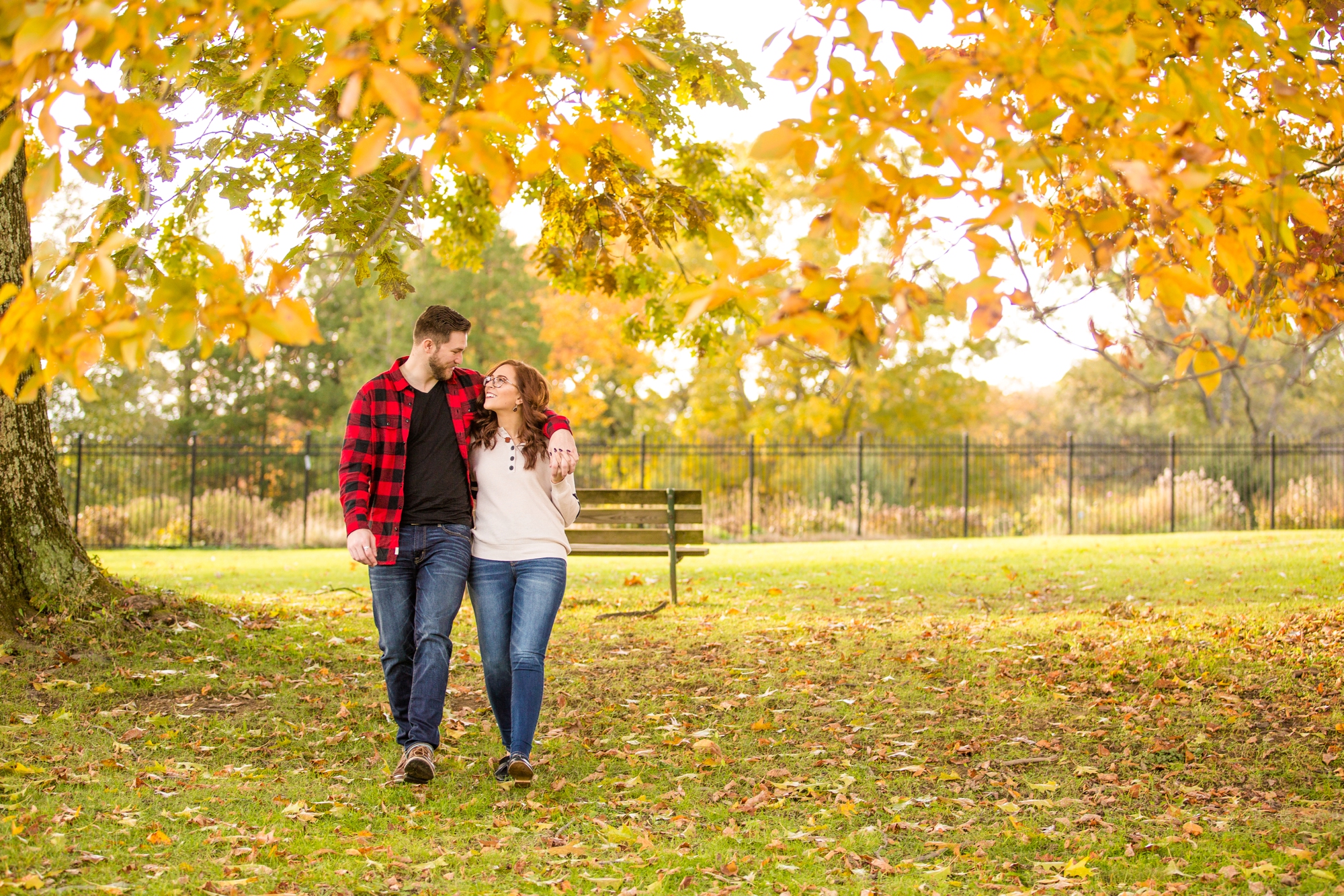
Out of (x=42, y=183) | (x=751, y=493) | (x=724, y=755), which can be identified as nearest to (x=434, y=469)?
(x=724, y=755)

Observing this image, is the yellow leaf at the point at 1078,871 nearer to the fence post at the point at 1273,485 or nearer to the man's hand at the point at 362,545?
the man's hand at the point at 362,545

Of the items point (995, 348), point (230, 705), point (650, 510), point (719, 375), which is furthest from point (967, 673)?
point (995, 348)

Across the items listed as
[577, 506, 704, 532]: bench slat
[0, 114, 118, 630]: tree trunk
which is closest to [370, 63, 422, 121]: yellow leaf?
[0, 114, 118, 630]: tree trunk

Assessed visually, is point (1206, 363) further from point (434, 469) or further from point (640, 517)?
point (640, 517)

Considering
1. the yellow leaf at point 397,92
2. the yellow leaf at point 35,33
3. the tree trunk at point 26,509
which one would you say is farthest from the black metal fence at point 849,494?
the yellow leaf at point 397,92

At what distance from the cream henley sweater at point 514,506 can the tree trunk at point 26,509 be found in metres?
3.09

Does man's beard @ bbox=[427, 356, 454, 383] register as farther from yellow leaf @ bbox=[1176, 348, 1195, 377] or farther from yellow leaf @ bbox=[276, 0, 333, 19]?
yellow leaf @ bbox=[1176, 348, 1195, 377]

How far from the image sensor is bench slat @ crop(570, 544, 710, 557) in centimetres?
835

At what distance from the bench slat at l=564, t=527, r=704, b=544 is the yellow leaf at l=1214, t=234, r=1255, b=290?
5.93m

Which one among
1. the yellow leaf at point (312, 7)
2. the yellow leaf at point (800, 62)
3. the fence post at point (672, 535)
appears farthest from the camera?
the fence post at point (672, 535)

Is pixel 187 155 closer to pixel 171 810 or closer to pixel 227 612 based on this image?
pixel 227 612

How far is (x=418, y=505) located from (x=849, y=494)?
16.0m

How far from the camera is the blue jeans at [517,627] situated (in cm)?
426

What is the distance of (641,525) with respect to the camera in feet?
28.2
